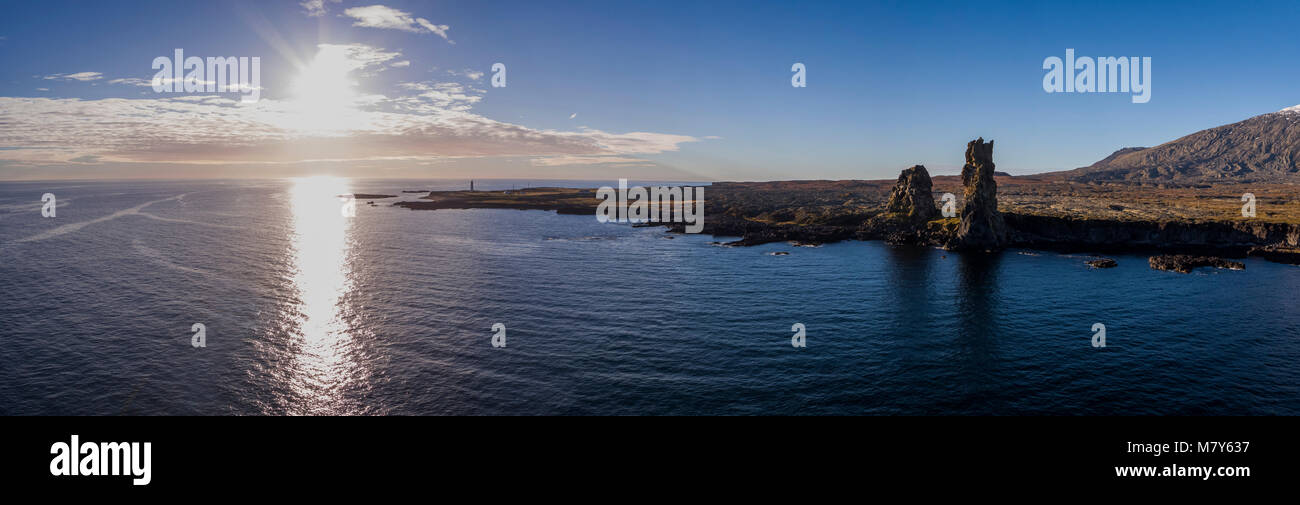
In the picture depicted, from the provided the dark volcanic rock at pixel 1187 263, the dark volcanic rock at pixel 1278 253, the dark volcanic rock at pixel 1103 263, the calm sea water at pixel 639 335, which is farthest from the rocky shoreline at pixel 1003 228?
the dark volcanic rock at pixel 1103 263

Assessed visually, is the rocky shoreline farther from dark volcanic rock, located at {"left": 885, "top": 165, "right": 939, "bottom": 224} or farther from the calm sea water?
the calm sea water

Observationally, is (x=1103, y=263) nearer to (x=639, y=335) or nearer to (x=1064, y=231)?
(x=1064, y=231)

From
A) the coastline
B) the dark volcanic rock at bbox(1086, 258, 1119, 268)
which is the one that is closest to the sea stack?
the coastline
